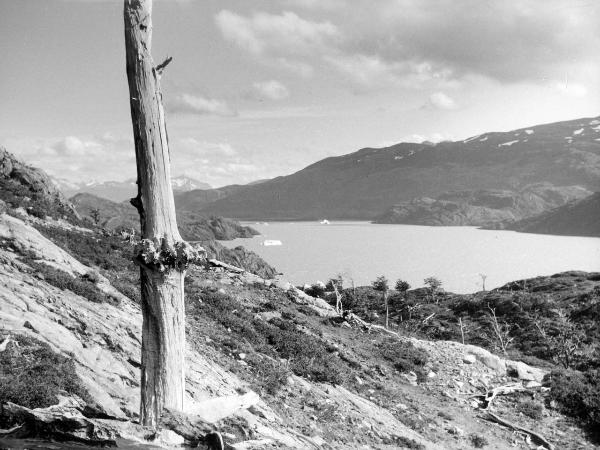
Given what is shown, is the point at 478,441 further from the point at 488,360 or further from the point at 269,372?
the point at 488,360

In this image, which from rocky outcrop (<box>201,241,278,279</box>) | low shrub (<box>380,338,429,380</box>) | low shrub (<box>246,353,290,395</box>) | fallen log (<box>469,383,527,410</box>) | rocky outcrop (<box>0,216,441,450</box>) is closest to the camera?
rocky outcrop (<box>0,216,441,450</box>)

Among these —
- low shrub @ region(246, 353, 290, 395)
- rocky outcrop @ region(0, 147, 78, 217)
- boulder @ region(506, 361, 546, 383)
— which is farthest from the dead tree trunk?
rocky outcrop @ region(0, 147, 78, 217)

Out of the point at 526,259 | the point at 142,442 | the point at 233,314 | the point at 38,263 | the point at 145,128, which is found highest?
the point at 145,128

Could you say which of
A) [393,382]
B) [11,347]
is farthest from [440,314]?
[11,347]

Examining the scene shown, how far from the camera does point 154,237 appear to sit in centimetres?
599

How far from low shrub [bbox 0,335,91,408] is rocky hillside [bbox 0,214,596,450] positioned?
2 centimetres

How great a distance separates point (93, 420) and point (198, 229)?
132 metres

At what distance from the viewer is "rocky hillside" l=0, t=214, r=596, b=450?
259 inches

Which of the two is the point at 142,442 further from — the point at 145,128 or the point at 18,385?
the point at 145,128

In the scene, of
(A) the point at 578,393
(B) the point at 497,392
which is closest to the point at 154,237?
(B) the point at 497,392

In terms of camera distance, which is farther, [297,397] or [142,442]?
[297,397]

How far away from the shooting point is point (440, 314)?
50219 millimetres

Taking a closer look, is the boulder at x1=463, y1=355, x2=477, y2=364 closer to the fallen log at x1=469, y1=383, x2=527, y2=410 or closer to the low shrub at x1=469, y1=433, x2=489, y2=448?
the fallen log at x1=469, y1=383, x2=527, y2=410

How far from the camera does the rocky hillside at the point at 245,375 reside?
21.6 ft
